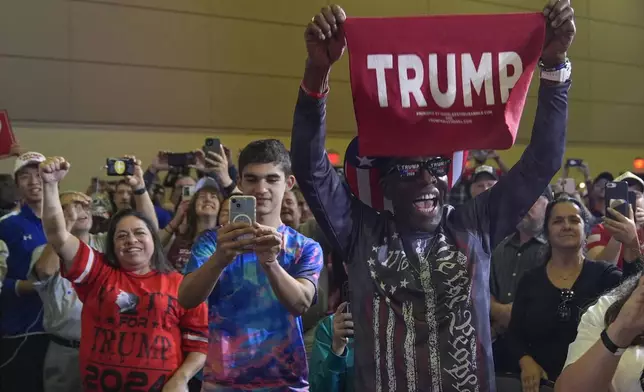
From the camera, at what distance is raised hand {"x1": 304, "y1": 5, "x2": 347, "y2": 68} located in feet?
7.08

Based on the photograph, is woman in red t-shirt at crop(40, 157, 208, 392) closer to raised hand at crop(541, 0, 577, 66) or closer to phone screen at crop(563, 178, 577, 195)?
raised hand at crop(541, 0, 577, 66)

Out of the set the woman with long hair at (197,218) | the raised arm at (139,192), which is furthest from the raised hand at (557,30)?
the woman with long hair at (197,218)

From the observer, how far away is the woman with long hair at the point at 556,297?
11.6ft

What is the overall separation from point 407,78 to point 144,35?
7251 mm

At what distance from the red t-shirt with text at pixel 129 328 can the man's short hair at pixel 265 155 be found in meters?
0.95

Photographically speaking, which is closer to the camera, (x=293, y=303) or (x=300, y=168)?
(x=300, y=168)

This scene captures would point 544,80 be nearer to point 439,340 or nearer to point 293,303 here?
point 439,340

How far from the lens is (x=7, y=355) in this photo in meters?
4.70

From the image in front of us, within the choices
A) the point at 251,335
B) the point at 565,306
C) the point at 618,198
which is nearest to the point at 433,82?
the point at 251,335

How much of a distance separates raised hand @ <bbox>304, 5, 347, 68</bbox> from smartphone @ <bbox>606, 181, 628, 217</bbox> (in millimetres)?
1858

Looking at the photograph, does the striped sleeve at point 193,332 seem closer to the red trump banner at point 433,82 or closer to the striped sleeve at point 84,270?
the striped sleeve at point 84,270

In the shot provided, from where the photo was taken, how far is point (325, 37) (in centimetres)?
217

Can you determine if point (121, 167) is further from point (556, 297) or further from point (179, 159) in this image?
point (556, 297)

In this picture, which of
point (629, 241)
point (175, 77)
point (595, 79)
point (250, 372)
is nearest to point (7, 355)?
point (250, 372)
